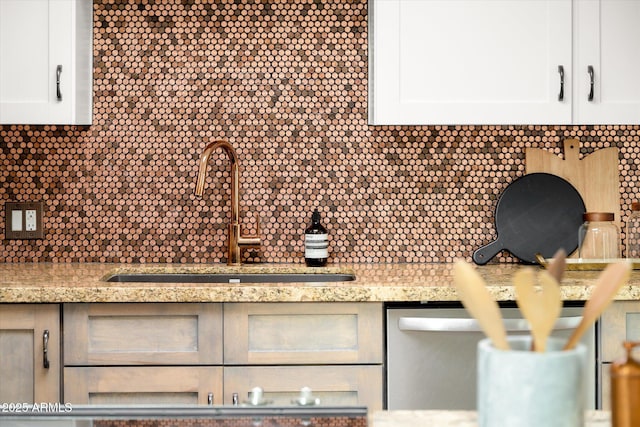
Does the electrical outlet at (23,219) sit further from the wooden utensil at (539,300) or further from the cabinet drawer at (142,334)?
the wooden utensil at (539,300)

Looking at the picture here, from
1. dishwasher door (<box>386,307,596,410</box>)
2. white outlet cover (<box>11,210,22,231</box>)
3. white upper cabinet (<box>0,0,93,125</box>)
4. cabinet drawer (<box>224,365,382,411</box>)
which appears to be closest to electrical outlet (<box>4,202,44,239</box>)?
white outlet cover (<box>11,210,22,231</box>)

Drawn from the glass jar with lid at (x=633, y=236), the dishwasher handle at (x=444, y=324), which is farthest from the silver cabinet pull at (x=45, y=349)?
the glass jar with lid at (x=633, y=236)

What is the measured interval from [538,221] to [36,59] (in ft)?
6.20

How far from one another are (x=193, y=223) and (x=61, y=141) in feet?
1.96

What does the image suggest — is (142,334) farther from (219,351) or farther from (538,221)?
(538,221)

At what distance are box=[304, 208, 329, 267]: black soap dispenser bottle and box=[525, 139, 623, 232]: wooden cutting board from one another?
32.9 inches

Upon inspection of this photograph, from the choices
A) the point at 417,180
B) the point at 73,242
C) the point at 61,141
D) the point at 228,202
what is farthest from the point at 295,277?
the point at 61,141

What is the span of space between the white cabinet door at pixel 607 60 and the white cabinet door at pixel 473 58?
0.05 m

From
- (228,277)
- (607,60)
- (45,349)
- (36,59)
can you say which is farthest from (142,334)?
(607,60)

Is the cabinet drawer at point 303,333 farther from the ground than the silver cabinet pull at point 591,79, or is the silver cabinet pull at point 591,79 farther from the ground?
the silver cabinet pull at point 591,79

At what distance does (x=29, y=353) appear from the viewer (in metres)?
1.89

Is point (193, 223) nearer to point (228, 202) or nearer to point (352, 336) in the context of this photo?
point (228, 202)

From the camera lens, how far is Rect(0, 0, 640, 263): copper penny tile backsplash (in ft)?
8.56

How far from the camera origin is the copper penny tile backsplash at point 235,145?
8.56 ft
